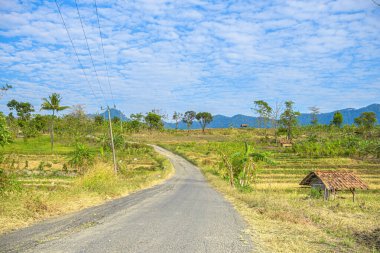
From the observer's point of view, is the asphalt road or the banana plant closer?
the asphalt road

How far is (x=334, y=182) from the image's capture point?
32.4 m

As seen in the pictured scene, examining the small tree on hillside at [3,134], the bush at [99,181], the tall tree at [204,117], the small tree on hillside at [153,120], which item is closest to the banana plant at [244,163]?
the bush at [99,181]

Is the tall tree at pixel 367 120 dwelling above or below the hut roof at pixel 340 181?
above

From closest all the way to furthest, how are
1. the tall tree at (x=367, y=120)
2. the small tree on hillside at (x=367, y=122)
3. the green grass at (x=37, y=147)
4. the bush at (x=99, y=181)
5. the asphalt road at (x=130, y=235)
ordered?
the asphalt road at (x=130, y=235), the bush at (x=99, y=181), the green grass at (x=37, y=147), the small tree on hillside at (x=367, y=122), the tall tree at (x=367, y=120)

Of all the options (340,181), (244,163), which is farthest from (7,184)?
(340,181)

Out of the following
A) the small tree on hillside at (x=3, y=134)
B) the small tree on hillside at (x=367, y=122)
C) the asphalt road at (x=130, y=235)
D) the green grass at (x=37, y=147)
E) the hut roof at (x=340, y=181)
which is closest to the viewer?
the asphalt road at (x=130, y=235)

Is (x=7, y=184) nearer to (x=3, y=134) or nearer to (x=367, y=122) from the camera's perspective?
(x=3, y=134)

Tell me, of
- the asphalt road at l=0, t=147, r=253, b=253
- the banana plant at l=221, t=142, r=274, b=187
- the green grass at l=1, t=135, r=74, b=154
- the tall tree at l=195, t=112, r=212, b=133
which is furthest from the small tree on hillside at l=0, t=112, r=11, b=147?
the tall tree at l=195, t=112, r=212, b=133

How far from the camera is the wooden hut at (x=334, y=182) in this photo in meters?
31.7

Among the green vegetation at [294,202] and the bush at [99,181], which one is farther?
the bush at [99,181]

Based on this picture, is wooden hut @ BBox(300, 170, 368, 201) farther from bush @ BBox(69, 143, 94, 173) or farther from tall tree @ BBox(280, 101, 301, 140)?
tall tree @ BBox(280, 101, 301, 140)

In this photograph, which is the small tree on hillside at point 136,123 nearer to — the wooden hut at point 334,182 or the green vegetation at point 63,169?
the green vegetation at point 63,169

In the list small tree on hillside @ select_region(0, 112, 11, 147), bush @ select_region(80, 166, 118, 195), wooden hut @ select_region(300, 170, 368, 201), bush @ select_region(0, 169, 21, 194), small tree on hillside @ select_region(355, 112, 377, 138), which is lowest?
wooden hut @ select_region(300, 170, 368, 201)

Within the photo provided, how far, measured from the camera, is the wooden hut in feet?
104
